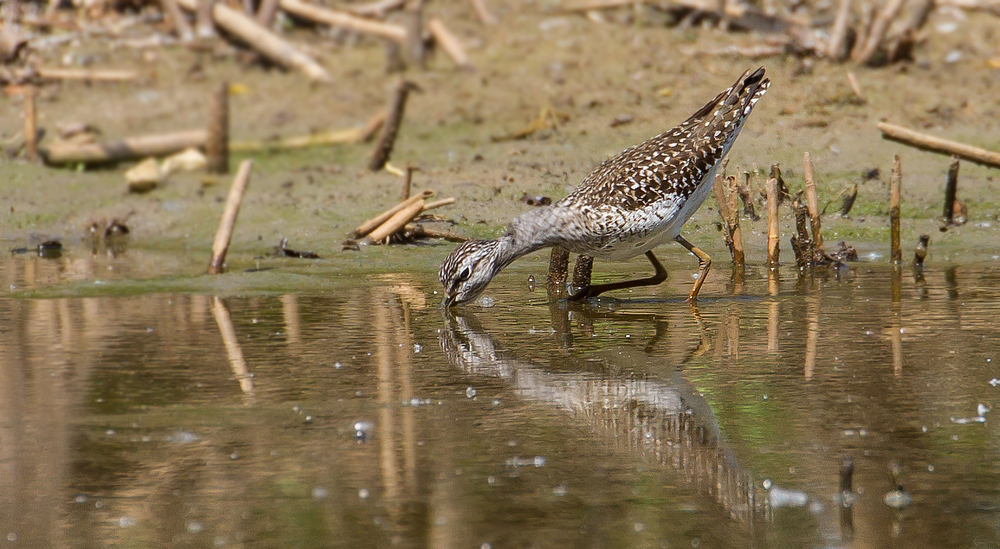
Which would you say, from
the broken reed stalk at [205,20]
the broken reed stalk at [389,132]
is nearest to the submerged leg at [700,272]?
the broken reed stalk at [389,132]

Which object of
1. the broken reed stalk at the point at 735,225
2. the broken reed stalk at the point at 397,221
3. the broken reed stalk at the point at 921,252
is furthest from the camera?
the broken reed stalk at the point at 397,221

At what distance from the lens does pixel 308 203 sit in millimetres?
14250

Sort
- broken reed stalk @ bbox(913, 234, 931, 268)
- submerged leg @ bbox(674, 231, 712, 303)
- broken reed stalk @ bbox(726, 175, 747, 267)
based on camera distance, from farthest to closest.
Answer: broken reed stalk @ bbox(913, 234, 931, 268), broken reed stalk @ bbox(726, 175, 747, 267), submerged leg @ bbox(674, 231, 712, 303)

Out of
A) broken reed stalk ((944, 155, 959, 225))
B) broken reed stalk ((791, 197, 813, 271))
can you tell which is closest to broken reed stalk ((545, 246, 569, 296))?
broken reed stalk ((791, 197, 813, 271))

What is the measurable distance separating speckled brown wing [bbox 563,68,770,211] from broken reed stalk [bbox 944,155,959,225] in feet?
9.10

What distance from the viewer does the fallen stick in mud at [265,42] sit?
65.6 feet

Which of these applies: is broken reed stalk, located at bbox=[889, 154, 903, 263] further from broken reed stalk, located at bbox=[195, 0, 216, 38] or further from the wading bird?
broken reed stalk, located at bbox=[195, 0, 216, 38]

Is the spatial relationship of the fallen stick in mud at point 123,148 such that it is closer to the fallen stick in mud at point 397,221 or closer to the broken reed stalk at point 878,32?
the fallen stick in mud at point 397,221

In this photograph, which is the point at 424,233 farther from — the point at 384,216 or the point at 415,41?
the point at 415,41

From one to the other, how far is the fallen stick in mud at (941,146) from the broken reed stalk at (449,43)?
8.04 m

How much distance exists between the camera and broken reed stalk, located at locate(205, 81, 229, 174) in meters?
16.1

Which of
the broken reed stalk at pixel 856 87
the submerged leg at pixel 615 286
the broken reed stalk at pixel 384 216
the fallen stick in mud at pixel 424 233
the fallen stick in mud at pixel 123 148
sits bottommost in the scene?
the submerged leg at pixel 615 286

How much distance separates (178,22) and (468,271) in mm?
13776

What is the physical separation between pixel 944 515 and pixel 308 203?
1035 centimetres
